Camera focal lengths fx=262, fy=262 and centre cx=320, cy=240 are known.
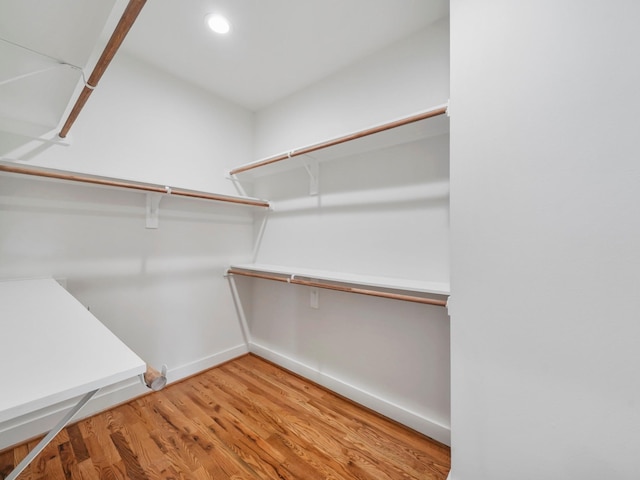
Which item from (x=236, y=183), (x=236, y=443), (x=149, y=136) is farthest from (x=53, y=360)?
(x=236, y=183)

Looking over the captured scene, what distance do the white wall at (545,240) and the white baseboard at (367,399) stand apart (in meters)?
0.42

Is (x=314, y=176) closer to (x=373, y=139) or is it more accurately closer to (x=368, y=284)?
(x=373, y=139)

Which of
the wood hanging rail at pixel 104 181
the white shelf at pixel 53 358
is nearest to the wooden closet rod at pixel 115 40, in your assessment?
the wood hanging rail at pixel 104 181

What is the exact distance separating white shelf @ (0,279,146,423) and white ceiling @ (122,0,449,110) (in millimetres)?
1578

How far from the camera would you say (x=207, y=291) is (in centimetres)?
216

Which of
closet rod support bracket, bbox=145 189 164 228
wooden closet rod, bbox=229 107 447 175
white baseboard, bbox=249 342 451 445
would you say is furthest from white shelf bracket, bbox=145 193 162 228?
white baseboard, bbox=249 342 451 445

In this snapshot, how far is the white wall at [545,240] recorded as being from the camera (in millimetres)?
→ 752

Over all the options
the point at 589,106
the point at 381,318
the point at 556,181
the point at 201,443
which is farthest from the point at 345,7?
the point at 201,443

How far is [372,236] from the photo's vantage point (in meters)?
1.68

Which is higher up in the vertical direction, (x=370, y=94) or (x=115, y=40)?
(x=370, y=94)

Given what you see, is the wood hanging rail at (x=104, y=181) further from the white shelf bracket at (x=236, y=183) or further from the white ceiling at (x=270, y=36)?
the white ceiling at (x=270, y=36)

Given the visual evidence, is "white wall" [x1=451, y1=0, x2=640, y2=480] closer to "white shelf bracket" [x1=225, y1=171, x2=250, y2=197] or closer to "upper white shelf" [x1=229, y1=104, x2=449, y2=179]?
"upper white shelf" [x1=229, y1=104, x2=449, y2=179]

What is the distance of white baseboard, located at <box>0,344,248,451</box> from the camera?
1.35 meters

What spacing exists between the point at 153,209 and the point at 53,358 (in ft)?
4.93
